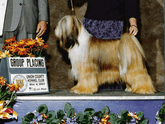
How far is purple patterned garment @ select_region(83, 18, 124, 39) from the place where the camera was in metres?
2.13

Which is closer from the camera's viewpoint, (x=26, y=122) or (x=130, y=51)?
(x=26, y=122)

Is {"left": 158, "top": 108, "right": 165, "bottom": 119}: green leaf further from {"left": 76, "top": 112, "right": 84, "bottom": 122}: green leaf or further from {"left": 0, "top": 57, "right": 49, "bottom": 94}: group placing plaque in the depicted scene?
{"left": 0, "top": 57, "right": 49, "bottom": 94}: group placing plaque

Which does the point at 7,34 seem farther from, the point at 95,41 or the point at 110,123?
the point at 110,123

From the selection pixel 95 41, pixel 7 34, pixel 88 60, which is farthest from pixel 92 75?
pixel 7 34

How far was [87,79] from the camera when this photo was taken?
1.88 m

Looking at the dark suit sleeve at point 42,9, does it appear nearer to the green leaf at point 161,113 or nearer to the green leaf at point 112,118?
the green leaf at point 112,118

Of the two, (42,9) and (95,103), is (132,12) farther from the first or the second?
(95,103)

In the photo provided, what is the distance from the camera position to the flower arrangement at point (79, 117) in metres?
1.38

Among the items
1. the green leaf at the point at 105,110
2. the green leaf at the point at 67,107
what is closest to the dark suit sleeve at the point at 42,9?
the green leaf at the point at 67,107

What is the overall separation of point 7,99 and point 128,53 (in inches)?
45.5

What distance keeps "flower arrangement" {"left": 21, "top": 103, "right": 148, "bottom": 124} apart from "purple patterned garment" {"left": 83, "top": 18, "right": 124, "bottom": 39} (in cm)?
95

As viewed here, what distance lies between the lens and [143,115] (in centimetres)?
148

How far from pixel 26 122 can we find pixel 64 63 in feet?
5.24

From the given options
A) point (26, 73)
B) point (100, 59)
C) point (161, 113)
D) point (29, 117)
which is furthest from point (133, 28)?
point (29, 117)
